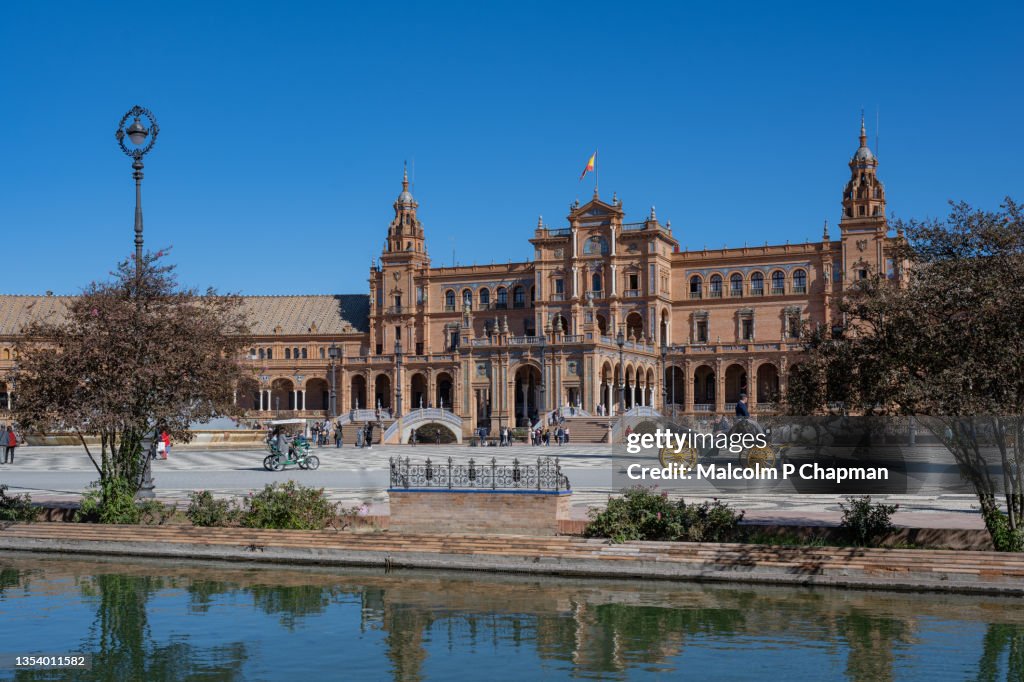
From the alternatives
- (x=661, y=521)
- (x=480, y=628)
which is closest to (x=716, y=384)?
(x=661, y=521)

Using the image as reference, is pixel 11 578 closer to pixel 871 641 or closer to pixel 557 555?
pixel 557 555

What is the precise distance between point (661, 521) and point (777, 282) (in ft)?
244

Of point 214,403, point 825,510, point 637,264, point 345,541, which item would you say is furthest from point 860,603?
point 637,264

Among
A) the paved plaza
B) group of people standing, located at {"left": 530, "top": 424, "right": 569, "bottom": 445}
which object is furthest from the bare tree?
group of people standing, located at {"left": 530, "top": 424, "right": 569, "bottom": 445}

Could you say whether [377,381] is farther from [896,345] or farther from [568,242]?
[896,345]

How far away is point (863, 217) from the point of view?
8562 centimetres

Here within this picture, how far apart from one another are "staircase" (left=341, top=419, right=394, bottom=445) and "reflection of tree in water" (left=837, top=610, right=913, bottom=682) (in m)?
50.6

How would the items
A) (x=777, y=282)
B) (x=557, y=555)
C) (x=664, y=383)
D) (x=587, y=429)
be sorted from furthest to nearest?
(x=777, y=282) < (x=664, y=383) < (x=587, y=429) < (x=557, y=555)

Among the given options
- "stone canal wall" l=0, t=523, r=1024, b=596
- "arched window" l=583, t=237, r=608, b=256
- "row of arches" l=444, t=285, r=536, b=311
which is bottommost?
"stone canal wall" l=0, t=523, r=1024, b=596

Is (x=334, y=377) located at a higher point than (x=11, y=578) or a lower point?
higher

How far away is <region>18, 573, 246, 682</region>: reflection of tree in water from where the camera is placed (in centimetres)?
1270

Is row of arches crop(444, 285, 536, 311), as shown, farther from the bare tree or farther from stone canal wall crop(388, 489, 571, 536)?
stone canal wall crop(388, 489, 571, 536)

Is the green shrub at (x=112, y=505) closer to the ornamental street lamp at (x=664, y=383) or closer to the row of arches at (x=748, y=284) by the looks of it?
the ornamental street lamp at (x=664, y=383)

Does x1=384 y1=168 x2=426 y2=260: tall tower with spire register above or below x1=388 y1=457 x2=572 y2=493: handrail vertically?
above
